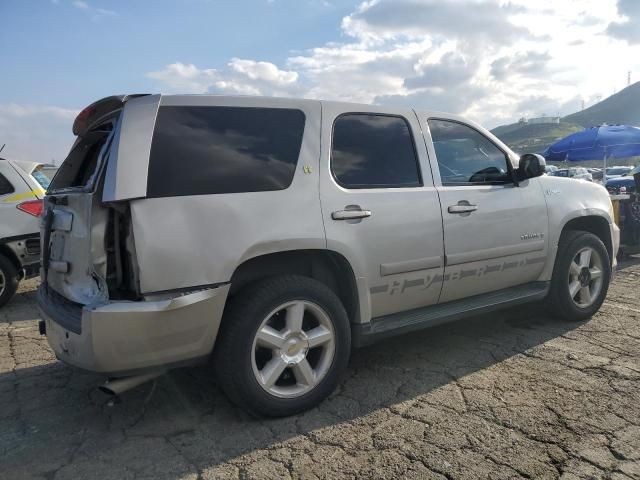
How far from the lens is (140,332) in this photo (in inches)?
95.3

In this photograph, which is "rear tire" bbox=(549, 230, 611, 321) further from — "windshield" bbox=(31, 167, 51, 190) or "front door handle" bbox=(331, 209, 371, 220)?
"windshield" bbox=(31, 167, 51, 190)

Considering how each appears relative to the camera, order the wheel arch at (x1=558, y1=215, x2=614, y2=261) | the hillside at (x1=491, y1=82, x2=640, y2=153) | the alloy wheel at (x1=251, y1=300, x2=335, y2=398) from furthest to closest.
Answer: the hillside at (x1=491, y1=82, x2=640, y2=153), the wheel arch at (x1=558, y1=215, x2=614, y2=261), the alloy wheel at (x1=251, y1=300, x2=335, y2=398)

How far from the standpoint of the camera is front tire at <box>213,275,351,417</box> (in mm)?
2650

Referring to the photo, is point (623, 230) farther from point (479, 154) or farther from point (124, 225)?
point (124, 225)

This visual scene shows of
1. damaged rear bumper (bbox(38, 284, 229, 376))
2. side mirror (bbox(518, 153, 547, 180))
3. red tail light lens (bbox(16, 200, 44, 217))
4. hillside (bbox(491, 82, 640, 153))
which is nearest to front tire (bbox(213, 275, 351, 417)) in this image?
damaged rear bumper (bbox(38, 284, 229, 376))

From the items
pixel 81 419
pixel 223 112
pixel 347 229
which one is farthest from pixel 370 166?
pixel 81 419

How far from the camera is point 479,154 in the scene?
13.1ft

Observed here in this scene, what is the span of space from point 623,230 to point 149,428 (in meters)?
7.91

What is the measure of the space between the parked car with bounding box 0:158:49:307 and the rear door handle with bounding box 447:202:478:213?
190 inches

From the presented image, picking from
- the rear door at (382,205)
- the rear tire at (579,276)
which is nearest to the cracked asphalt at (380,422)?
the rear tire at (579,276)

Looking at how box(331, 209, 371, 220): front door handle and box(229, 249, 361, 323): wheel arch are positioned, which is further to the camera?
box(331, 209, 371, 220): front door handle

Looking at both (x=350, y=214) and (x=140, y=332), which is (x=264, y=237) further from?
(x=140, y=332)

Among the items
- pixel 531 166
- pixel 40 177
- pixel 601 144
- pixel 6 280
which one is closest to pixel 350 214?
pixel 531 166

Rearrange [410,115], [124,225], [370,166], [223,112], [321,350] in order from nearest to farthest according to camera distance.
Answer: [124,225] → [223,112] → [321,350] → [370,166] → [410,115]
